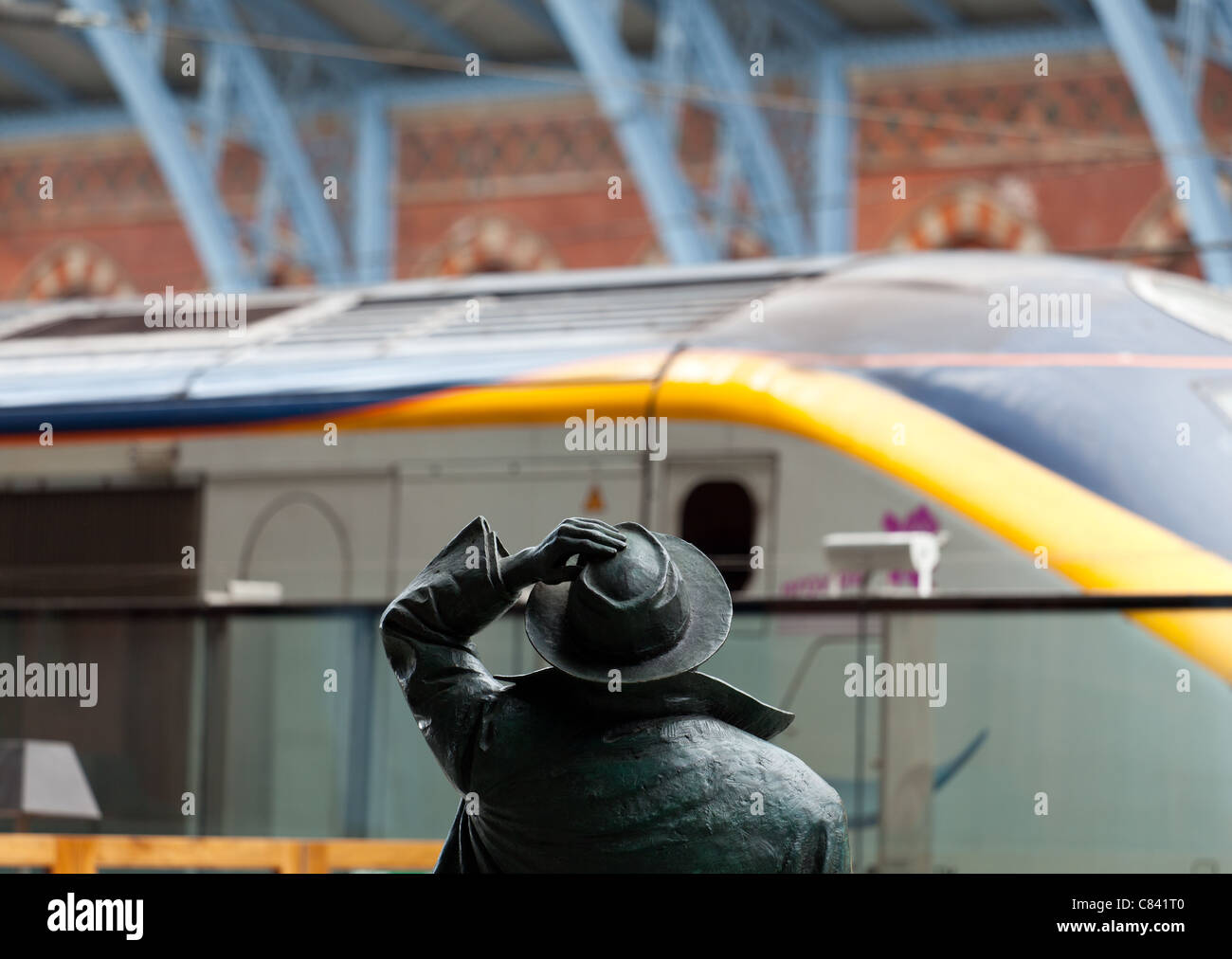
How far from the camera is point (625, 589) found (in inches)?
86.6

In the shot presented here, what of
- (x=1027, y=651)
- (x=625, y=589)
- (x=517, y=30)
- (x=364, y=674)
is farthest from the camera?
(x=517, y=30)

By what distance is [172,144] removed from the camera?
47.2ft

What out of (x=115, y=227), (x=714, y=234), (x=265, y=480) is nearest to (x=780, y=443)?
(x=265, y=480)

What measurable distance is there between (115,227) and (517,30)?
533cm

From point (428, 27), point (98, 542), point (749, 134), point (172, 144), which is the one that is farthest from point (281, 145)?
point (98, 542)

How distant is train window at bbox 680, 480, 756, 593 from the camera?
721cm

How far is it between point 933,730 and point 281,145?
10.3m

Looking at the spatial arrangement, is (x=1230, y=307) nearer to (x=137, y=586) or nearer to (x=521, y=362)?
(x=521, y=362)

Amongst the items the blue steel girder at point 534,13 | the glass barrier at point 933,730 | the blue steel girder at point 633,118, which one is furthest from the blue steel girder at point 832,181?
the glass barrier at point 933,730

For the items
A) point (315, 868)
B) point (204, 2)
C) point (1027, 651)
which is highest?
point (204, 2)

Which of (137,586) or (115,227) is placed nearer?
(137,586)

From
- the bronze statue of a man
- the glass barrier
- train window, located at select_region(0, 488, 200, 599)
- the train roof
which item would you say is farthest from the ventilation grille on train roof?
the bronze statue of a man

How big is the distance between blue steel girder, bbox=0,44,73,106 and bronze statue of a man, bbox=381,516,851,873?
A: 16.9 m
